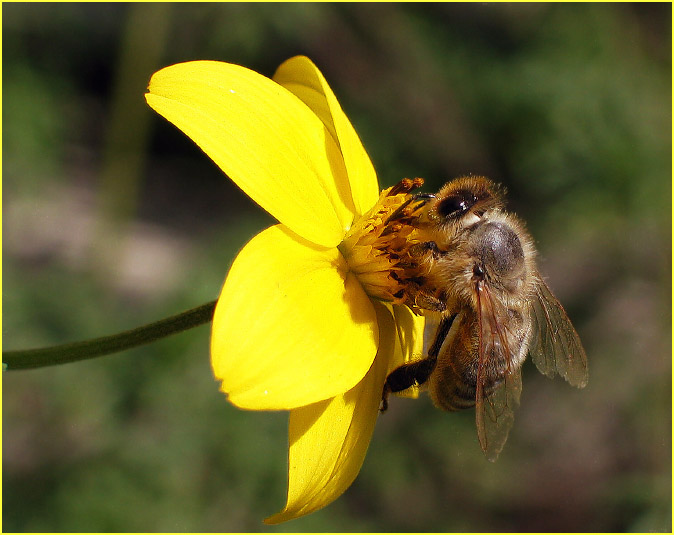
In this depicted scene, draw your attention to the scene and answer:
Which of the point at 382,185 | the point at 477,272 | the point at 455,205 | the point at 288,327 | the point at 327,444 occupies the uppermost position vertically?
the point at 455,205

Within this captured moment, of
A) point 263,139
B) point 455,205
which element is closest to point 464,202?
point 455,205

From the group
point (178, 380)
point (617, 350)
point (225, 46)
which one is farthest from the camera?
point (617, 350)

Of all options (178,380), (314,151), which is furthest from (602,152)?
(314,151)

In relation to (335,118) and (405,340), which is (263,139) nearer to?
(335,118)

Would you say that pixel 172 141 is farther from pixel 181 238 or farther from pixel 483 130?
pixel 483 130

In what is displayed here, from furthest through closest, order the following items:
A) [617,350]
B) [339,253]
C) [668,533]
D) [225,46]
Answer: [617,350], [225,46], [668,533], [339,253]

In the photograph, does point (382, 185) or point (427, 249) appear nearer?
point (427, 249)

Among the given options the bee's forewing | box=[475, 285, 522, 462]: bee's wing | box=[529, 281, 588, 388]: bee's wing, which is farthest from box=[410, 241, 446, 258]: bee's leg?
box=[529, 281, 588, 388]: bee's wing
